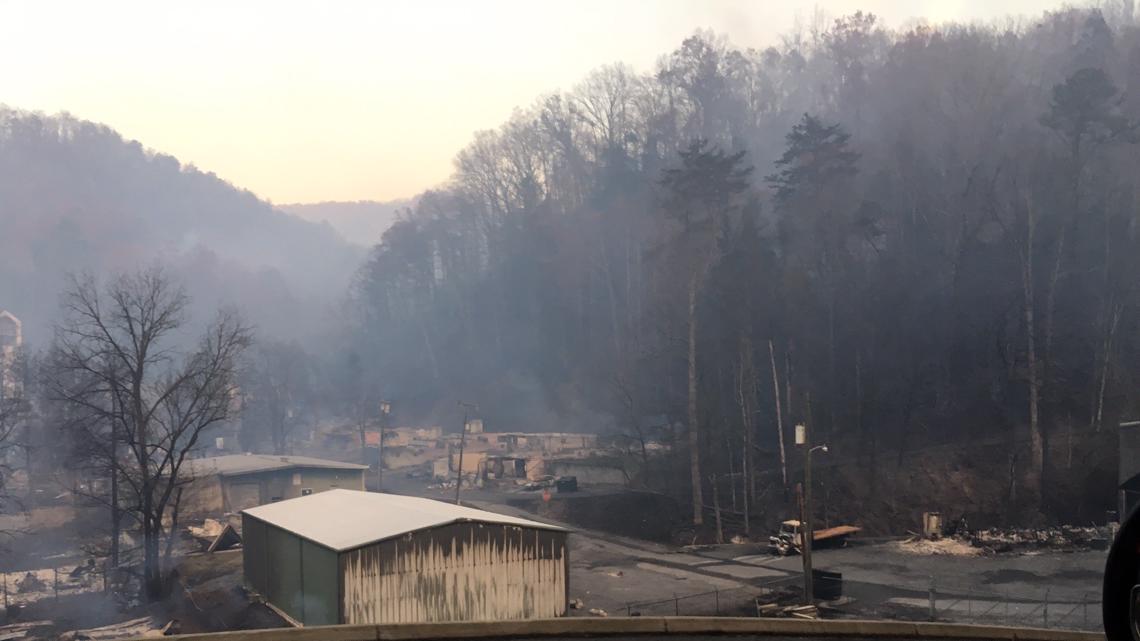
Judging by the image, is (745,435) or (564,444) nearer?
(745,435)

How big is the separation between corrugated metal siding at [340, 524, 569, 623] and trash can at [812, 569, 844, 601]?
777cm

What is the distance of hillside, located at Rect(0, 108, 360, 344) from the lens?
125 meters

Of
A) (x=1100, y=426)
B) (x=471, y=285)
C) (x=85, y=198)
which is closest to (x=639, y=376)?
(x=1100, y=426)

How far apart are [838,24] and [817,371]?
46.0m

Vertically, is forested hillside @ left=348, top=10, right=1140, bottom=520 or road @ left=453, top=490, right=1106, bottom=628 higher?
forested hillside @ left=348, top=10, right=1140, bottom=520

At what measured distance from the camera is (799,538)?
34906 mm

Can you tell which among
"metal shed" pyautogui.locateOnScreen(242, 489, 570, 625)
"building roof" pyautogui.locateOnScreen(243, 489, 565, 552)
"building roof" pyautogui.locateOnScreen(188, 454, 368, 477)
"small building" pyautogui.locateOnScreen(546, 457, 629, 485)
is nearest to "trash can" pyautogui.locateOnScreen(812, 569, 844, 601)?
"metal shed" pyautogui.locateOnScreen(242, 489, 570, 625)

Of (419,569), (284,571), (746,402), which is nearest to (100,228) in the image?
(746,402)

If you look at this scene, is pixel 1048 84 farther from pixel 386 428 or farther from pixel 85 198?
pixel 85 198

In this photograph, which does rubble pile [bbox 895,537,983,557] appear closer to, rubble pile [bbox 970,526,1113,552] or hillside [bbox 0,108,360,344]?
rubble pile [bbox 970,526,1113,552]

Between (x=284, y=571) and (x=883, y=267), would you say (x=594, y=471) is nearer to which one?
(x=883, y=267)

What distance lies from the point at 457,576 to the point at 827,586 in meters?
11.3

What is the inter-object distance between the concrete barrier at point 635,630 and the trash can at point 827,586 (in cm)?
1660

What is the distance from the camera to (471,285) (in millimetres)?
94625
